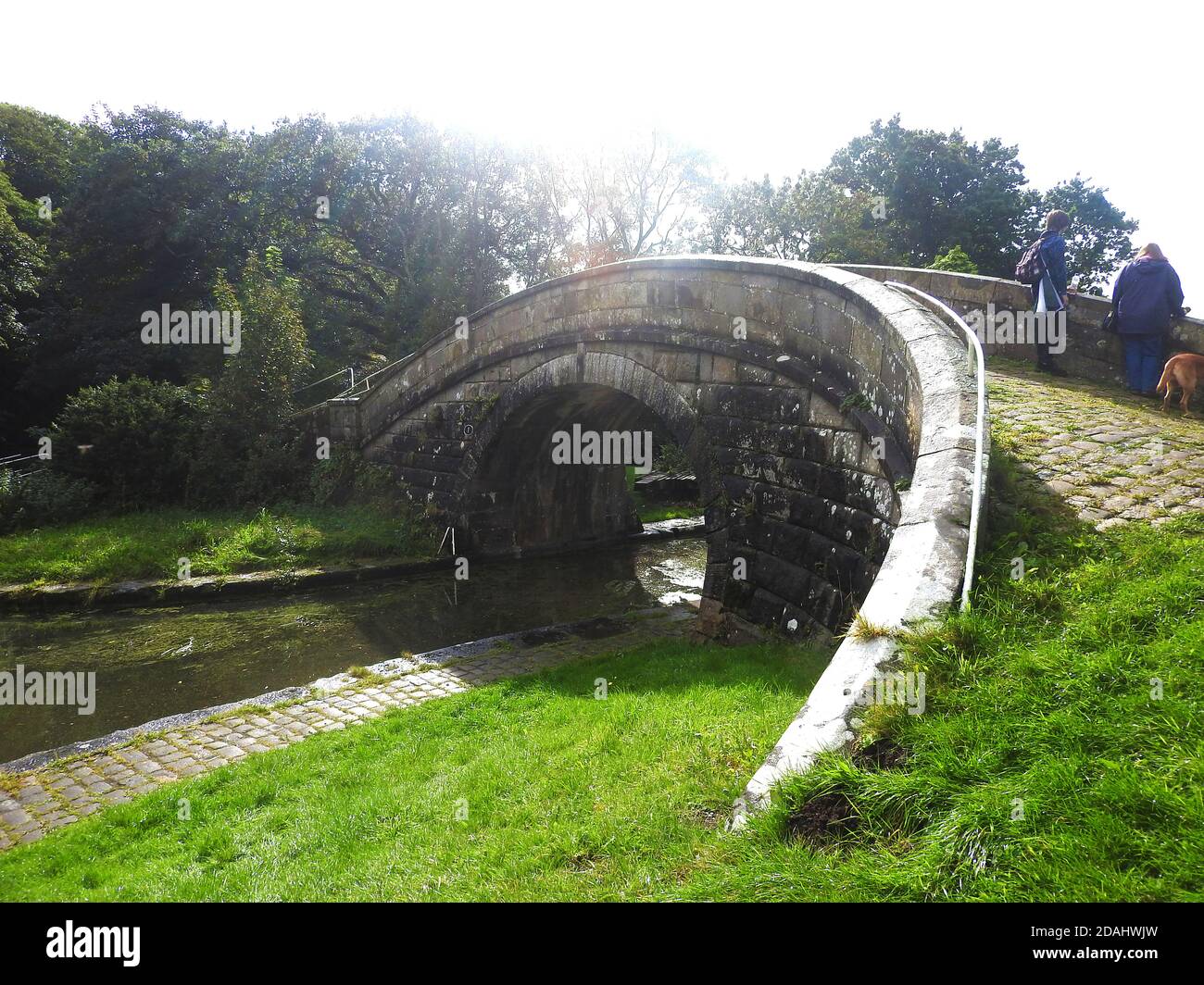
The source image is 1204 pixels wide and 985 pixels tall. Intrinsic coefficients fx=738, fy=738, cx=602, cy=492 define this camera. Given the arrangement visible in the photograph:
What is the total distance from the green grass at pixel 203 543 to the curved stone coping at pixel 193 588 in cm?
28

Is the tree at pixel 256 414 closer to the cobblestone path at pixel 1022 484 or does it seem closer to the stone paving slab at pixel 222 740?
the stone paving slab at pixel 222 740

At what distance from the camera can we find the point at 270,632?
8945mm

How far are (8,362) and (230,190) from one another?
310 inches

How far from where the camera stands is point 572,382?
10.3m

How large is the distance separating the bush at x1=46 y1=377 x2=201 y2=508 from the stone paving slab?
29.3ft

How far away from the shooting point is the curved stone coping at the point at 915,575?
258cm

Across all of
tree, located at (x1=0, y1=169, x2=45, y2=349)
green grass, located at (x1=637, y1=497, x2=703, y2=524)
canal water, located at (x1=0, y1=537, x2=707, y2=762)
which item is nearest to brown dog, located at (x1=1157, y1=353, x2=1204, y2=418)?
canal water, located at (x1=0, y1=537, x2=707, y2=762)
